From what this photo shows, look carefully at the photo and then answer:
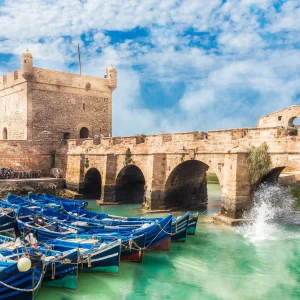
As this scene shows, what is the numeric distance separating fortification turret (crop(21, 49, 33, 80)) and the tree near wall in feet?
63.7

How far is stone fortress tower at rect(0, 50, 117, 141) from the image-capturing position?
95.1ft

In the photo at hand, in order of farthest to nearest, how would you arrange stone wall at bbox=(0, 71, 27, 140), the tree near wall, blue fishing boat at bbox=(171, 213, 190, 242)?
stone wall at bbox=(0, 71, 27, 140) < the tree near wall < blue fishing boat at bbox=(171, 213, 190, 242)

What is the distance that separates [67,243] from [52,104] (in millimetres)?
21137

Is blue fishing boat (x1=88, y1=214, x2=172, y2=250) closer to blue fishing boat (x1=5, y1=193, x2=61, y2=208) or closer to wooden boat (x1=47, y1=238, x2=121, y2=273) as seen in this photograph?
wooden boat (x1=47, y1=238, x2=121, y2=273)

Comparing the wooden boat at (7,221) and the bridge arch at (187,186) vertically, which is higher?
the bridge arch at (187,186)

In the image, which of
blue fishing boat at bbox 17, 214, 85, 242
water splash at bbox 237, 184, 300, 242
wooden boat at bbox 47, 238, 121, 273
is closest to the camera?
Answer: wooden boat at bbox 47, 238, 121, 273

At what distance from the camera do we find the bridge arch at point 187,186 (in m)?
20.2

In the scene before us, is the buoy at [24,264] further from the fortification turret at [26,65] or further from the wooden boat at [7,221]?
the fortification turret at [26,65]

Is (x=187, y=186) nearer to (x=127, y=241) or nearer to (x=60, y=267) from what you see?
(x=127, y=241)

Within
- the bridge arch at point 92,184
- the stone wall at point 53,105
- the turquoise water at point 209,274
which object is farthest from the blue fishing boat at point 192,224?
the stone wall at point 53,105

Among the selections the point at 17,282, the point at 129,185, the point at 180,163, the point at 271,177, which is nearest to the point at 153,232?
the point at 17,282

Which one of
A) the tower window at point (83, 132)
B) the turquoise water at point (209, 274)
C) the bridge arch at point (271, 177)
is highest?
the tower window at point (83, 132)

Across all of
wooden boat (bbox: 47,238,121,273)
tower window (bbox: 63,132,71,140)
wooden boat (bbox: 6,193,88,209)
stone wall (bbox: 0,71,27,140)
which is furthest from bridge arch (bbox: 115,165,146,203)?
wooden boat (bbox: 47,238,121,273)

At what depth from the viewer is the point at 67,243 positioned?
10.8 metres
